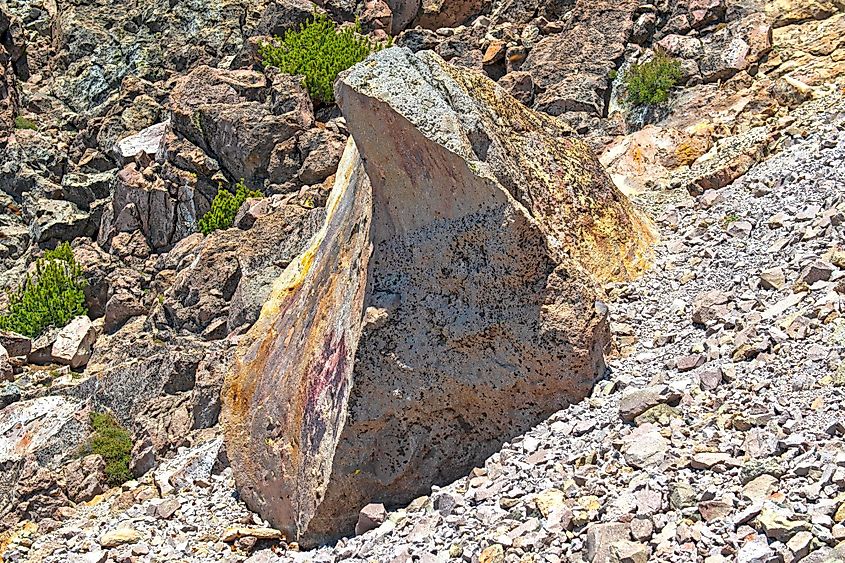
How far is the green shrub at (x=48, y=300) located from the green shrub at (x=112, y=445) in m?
7.00

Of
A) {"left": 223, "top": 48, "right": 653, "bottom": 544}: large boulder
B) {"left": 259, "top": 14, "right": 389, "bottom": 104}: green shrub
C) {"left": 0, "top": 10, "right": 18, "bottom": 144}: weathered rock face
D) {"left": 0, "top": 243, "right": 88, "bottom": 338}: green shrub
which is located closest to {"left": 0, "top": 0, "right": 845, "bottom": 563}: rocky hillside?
{"left": 223, "top": 48, "right": 653, "bottom": 544}: large boulder

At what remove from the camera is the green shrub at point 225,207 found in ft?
70.6

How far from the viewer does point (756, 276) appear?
9570 millimetres

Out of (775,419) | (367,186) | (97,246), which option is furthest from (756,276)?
(97,246)

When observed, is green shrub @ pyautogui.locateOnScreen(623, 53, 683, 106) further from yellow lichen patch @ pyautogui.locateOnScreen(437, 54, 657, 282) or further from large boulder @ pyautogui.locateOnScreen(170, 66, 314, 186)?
large boulder @ pyautogui.locateOnScreen(170, 66, 314, 186)

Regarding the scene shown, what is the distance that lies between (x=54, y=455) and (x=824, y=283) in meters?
11.5

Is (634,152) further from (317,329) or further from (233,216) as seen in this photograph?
(233,216)

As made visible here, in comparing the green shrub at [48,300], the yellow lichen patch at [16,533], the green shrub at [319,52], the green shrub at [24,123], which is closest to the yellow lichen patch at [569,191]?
the yellow lichen patch at [16,533]

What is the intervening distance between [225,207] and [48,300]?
478 cm

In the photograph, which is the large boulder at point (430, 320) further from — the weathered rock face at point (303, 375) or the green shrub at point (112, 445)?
the green shrub at point (112, 445)

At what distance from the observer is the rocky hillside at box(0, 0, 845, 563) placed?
6.94 meters

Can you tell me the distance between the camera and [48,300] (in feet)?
72.8

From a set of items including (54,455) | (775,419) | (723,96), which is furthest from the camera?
(723,96)

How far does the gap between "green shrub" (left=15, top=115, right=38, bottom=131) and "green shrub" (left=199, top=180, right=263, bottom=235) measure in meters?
10.2
